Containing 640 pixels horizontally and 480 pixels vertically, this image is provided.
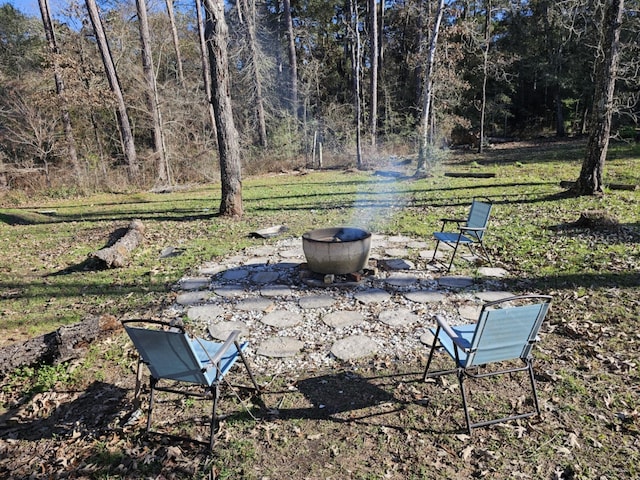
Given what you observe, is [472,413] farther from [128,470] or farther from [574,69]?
[574,69]

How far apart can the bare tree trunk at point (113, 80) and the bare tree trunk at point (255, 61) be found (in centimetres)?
631

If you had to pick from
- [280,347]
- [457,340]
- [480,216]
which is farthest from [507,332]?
[480,216]

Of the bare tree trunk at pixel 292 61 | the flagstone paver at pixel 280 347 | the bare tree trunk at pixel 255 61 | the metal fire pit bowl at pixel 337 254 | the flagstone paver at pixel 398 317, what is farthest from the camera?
the bare tree trunk at pixel 292 61

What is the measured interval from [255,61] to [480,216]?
16.3 m

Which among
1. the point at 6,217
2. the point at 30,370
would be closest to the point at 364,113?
the point at 6,217

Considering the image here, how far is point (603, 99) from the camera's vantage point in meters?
7.61

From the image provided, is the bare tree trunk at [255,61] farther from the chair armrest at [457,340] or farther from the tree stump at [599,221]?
the chair armrest at [457,340]

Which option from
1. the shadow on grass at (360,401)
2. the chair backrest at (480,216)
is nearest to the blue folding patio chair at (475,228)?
the chair backrest at (480,216)

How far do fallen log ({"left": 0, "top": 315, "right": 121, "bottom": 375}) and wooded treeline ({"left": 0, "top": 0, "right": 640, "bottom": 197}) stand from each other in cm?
586

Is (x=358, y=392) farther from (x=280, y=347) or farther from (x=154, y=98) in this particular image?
(x=154, y=98)

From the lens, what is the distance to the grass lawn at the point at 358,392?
2.27 meters

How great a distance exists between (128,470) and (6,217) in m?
10.1

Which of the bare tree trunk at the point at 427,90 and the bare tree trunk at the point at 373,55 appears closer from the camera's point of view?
the bare tree trunk at the point at 427,90

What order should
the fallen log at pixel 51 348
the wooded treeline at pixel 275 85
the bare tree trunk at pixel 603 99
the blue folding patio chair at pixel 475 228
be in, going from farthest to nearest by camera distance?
the wooded treeline at pixel 275 85 → the bare tree trunk at pixel 603 99 → the blue folding patio chair at pixel 475 228 → the fallen log at pixel 51 348
